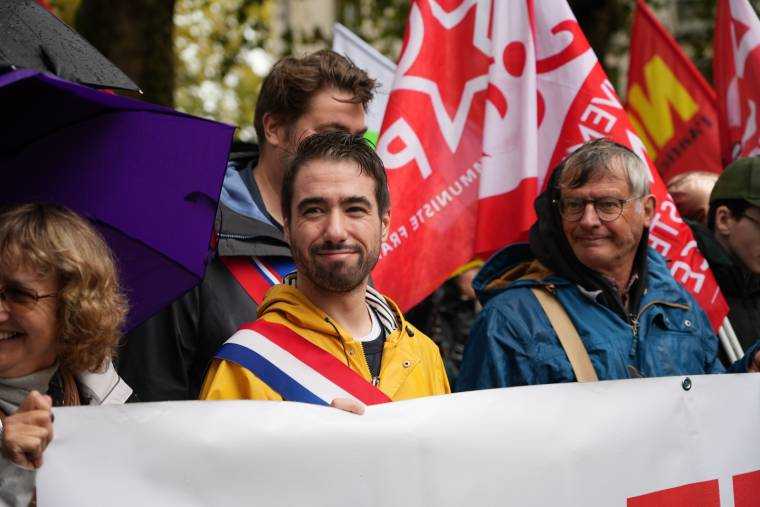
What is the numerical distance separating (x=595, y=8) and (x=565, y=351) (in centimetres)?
903

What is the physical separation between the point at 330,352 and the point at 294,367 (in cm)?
12

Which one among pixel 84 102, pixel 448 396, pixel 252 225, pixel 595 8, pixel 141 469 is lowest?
pixel 141 469

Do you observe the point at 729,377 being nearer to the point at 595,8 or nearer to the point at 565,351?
the point at 565,351

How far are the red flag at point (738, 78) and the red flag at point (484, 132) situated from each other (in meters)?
1.28

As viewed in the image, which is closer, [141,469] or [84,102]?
[141,469]

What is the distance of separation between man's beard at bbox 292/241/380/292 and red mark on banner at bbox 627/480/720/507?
0.99 m

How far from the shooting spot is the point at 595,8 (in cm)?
1193

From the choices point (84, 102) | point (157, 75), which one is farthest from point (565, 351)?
point (157, 75)

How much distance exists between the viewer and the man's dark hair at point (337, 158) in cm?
313

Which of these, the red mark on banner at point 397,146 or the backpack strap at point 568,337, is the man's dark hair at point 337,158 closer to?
the backpack strap at point 568,337

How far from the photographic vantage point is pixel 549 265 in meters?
3.76

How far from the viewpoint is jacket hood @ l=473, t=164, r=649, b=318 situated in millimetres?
3711

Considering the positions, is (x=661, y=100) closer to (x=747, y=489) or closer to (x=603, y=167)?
(x=603, y=167)

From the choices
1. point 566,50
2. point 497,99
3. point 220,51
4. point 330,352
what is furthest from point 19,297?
point 220,51
